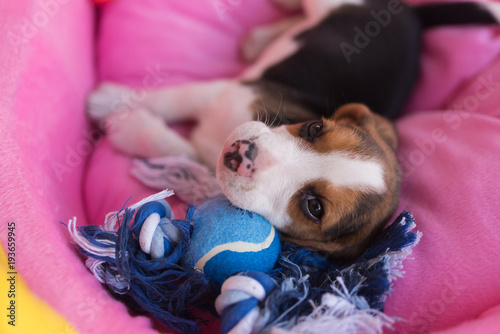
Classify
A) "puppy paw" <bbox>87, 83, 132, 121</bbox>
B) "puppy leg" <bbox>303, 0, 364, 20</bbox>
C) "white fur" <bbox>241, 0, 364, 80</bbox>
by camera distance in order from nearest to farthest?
"puppy paw" <bbox>87, 83, 132, 121</bbox> < "white fur" <bbox>241, 0, 364, 80</bbox> < "puppy leg" <bbox>303, 0, 364, 20</bbox>

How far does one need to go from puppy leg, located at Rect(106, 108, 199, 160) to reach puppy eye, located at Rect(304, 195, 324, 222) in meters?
0.84

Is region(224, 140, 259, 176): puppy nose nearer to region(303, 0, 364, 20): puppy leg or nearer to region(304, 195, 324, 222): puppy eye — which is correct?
region(304, 195, 324, 222): puppy eye

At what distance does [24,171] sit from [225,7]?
77.7 inches

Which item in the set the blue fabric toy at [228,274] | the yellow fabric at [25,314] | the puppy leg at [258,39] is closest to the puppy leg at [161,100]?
the puppy leg at [258,39]

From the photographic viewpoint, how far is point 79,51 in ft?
8.25

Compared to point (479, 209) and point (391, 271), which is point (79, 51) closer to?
point (391, 271)

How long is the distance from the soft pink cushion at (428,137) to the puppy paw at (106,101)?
21 centimetres

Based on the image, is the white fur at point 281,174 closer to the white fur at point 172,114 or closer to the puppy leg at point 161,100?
the white fur at point 172,114

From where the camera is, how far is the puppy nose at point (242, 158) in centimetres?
158

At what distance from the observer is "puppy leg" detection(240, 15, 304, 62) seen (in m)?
3.07

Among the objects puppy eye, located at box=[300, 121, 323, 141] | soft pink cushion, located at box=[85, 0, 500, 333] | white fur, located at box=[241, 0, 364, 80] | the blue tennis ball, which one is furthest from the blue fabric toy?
white fur, located at box=[241, 0, 364, 80]

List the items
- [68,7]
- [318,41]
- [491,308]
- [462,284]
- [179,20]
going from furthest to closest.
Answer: [179,20], [318,41], [68,7], [462,284], [491,308]

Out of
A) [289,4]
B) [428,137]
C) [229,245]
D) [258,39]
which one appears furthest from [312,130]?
[289,4]

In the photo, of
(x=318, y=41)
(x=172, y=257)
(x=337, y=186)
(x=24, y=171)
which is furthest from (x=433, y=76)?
(x=24, y=171)
